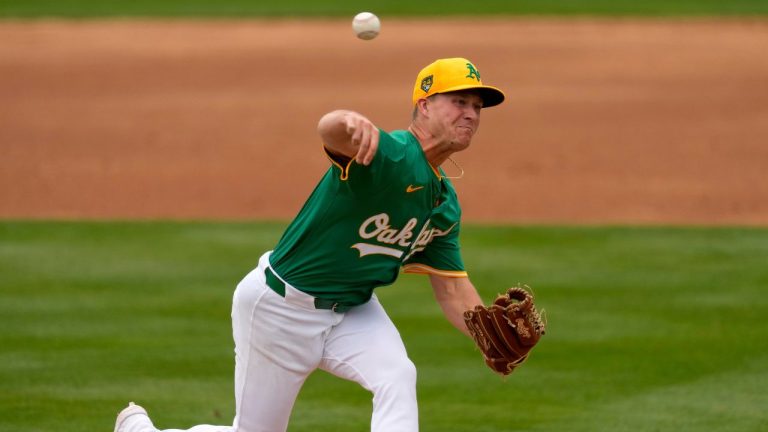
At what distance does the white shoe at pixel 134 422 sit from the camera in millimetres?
6078

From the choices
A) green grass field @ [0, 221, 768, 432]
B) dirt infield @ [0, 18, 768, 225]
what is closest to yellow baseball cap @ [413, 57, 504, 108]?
green grass field @ [0, 221, 768, 432]

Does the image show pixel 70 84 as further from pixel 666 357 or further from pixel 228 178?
pixel 666 357

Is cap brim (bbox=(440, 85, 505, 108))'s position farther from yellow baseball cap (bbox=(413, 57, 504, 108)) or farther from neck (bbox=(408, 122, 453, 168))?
neck (bbox=(408, 122, 453, 168))

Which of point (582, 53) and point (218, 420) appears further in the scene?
point (582, 53)

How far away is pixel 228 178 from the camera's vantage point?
14.2 metres

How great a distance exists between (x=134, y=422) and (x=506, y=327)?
6.04ft

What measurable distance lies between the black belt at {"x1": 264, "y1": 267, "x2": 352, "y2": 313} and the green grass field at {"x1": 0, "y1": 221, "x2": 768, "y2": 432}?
1670 millimetres

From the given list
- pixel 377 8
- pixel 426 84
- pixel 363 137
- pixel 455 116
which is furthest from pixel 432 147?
pixel 377 8

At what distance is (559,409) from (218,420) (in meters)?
1.88

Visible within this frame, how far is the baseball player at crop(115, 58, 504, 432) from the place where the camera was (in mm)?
5188

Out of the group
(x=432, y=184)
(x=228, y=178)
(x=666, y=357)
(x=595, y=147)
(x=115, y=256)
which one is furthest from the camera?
(x=595, y=147)

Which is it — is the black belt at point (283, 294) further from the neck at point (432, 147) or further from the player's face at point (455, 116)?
the player's face at point (455, 116)

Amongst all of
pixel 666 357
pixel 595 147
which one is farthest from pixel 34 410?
pixel 595 147

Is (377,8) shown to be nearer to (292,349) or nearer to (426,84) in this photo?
(426,84)
